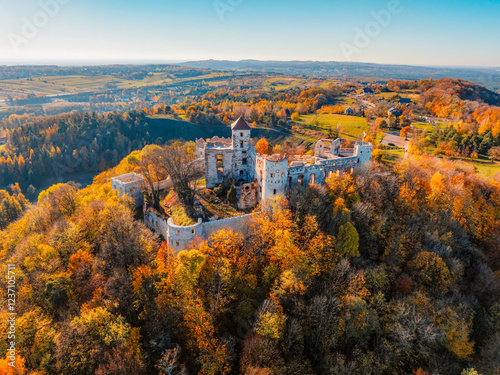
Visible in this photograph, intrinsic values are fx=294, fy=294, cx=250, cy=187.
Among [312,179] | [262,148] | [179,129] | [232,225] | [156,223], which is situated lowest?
[179,129]

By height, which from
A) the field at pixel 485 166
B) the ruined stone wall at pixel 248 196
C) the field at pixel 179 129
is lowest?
the field at pixel 179 129

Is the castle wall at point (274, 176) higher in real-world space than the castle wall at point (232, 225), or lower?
higher

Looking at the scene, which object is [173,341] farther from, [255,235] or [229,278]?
[255,235]

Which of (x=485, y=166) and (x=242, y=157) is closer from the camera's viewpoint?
(x=242, y=157)

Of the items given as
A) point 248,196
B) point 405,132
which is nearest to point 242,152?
point 248,196

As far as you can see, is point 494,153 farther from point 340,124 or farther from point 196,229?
point 196,229

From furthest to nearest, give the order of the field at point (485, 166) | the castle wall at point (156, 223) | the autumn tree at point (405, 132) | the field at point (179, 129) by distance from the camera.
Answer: the field at point (179, 129) → the autumn tree at point (405, 132) → the field at point (485, 166) → the castle wall at point (156, 223)

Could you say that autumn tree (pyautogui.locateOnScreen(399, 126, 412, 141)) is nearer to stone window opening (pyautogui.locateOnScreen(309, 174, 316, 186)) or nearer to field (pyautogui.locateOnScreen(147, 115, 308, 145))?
stone window opening (pyautogui.locateOnScreen(309, 174, 316, 186))

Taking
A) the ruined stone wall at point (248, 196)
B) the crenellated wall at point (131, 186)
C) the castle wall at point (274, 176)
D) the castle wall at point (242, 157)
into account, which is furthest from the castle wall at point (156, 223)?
the castle wall at point (274, 176)

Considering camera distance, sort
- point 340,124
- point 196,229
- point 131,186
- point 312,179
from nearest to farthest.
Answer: point 196,229 → point 312,179 → point 131,186 → point 340,124

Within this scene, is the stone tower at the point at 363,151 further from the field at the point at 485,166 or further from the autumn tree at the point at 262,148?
the field at the point at 485,166

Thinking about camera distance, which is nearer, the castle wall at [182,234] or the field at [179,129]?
the castle wall at [182,234]
